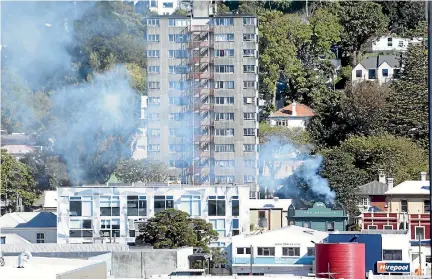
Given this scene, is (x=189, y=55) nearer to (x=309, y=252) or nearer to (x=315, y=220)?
(x=315, y=220)

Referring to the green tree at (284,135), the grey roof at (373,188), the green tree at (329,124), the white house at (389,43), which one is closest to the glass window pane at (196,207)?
the grey roof at (373,188)

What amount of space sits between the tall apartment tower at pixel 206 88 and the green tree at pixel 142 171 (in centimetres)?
208

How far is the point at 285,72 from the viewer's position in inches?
3310

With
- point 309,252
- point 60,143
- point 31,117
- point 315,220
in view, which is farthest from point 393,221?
point 31,117

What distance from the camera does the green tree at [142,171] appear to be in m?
71.3

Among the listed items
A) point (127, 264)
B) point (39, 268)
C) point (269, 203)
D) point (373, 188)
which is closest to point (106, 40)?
point (373, 188)

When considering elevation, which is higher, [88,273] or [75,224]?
[75,224]

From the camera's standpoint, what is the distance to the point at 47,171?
7506 centimetres

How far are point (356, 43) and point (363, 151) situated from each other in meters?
17.4

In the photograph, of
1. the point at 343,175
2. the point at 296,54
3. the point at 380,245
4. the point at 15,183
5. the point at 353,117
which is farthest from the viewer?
the point at 296,54

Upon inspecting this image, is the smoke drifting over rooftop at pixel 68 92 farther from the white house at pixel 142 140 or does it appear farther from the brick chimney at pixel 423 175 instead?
the brick chimney at pixel 423 175

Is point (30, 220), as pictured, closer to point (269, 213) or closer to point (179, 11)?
point (269, 213)

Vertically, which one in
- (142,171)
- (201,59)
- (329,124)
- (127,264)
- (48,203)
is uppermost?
(201,59)

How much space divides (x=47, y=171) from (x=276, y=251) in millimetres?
23730
